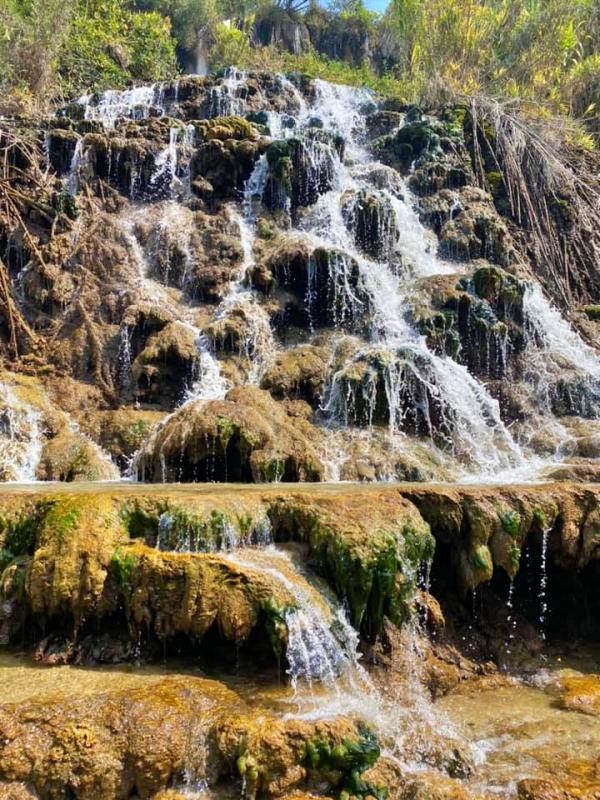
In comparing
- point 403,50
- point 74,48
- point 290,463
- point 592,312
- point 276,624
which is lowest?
point 276,624

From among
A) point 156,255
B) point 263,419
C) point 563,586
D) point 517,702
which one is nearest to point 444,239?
point 156,255

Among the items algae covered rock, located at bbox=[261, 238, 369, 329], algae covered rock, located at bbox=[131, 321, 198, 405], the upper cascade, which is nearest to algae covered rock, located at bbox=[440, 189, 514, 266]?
the upper cascade

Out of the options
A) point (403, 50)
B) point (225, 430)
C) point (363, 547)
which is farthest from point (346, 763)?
point (403, 50)

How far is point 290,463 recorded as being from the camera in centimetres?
1020

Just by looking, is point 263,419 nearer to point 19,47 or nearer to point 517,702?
point 517,702

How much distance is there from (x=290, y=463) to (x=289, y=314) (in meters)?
6.03

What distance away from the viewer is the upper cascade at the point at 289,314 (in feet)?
37.4

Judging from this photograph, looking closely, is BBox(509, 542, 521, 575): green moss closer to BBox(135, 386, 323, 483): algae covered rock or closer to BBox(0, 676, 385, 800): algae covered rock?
BBox(0, 676, 385, 800): algae covered rock

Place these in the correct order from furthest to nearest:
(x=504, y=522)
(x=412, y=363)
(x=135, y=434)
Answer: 1. (x=412, y=363)
2. (x=135, y=434)
3. (x=504, y=522)

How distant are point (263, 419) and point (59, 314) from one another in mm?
6917

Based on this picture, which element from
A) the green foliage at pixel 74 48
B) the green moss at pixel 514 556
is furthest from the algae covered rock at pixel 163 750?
the green foliage at pixel 74 48

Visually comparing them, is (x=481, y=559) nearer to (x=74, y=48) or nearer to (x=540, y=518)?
(x=540, y=518)

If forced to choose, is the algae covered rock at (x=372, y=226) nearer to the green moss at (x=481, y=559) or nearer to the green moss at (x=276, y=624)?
the green moss at (x=481, y=559)

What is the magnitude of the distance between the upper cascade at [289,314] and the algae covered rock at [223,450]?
1.2 inches
